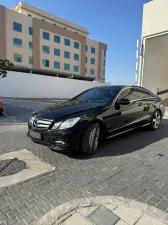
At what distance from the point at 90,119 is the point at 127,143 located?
60.0 inches

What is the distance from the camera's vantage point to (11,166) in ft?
10.3

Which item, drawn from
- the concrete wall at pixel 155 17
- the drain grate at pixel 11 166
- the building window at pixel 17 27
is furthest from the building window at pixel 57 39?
the drain grate at pixel 11 166

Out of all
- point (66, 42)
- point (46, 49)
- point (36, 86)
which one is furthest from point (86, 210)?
point (66, 42)

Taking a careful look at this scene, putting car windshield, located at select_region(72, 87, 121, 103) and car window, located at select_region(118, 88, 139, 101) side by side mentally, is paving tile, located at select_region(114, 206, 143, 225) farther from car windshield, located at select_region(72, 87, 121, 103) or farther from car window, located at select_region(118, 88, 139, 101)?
car window, located at select_region(118, 88, 139, 101)

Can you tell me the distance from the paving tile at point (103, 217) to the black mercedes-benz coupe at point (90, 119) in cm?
143

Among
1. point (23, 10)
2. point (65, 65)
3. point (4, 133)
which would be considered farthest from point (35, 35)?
point (4, 133)

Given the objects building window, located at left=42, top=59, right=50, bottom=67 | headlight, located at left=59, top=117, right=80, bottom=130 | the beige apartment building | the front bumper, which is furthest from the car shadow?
building window, located at left=42, top=59, right=50, bottom=67

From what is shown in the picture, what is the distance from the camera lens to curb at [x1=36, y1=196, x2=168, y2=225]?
188 cm

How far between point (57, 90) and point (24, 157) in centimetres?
2110

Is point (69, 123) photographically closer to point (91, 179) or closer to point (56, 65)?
point (91, 179)

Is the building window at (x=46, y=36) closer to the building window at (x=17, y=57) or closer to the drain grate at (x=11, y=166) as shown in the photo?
the building window at (x=17, y=57)

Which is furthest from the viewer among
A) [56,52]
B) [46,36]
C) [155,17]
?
[56,52]

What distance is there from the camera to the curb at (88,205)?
1.88 meters

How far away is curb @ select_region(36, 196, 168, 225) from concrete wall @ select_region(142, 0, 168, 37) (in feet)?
29.5
